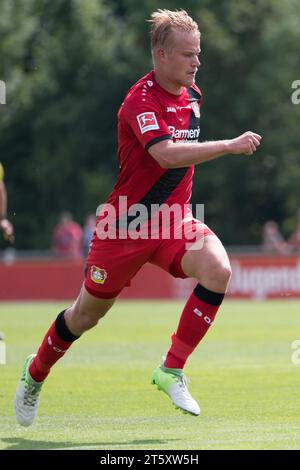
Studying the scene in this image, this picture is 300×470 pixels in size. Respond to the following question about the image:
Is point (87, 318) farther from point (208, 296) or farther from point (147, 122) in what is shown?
point (147, 122)

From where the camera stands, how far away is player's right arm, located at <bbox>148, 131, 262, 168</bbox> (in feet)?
22.8

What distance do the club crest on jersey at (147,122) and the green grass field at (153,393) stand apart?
73.4 inches

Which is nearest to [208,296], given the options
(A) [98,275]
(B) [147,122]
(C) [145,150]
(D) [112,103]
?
(A) [98,275]

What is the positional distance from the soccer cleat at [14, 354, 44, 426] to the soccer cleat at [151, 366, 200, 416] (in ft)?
2.70

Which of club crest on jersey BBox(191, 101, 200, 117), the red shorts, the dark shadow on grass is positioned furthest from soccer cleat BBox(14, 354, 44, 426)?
club crest on jersey BBox(191, 101, 200, 117)

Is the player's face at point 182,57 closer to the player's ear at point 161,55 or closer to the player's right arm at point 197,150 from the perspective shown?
the player's ear at point 161,55

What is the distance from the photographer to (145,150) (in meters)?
7.38

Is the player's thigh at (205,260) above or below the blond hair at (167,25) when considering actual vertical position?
below

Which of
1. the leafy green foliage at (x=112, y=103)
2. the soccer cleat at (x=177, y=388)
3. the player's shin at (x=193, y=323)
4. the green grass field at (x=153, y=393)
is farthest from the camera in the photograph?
the leafy green foliage at (x=112, y=103)

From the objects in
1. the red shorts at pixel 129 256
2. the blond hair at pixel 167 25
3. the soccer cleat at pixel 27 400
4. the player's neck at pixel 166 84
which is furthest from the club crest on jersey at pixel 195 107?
the soccer cleat at pixel 27 400

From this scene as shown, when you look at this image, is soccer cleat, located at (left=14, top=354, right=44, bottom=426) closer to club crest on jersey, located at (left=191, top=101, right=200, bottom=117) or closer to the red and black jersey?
the red and black jersey

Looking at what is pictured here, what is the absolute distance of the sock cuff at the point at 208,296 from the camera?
7289 mm

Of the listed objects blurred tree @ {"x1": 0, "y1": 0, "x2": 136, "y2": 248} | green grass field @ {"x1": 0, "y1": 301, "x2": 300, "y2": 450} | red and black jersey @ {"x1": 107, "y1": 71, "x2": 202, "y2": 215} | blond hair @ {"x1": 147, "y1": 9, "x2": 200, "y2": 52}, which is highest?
blond hair @ {"x1": 147, "y1": 9, "x2": 200, "y2": 52}
